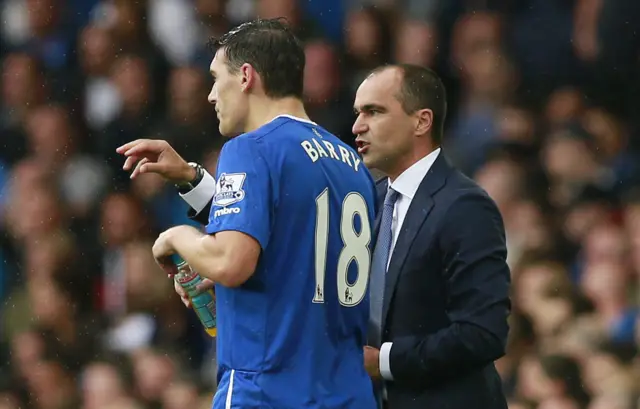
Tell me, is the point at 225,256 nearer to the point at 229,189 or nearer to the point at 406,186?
the point at 229,189

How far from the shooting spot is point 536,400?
6387 mm

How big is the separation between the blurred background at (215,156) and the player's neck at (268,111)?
2549 millimetres

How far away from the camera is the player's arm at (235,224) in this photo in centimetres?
388

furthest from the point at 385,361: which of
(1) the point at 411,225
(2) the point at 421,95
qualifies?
(2) the point at 421,95

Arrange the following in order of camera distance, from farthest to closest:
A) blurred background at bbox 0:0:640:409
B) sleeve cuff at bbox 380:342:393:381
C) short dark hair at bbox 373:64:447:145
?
blurred background at bbox 0:0:640:409 → short dark hair at bbox 373:64:447:145 → sleeve cuff at bbox 380:342:393:381

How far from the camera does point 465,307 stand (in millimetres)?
4617

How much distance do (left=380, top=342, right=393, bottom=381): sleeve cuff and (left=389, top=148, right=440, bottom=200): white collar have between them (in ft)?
1.72

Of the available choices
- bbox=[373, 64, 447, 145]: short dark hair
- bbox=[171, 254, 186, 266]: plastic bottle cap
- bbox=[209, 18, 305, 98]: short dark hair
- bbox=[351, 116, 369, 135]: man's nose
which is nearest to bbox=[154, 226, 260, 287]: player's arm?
bbox=[171, 254, 186, 266]: plastic bottle cap

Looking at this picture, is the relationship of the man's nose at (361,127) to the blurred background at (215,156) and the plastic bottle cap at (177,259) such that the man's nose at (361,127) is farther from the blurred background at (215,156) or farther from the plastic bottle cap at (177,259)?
the blurred background at (215,156)

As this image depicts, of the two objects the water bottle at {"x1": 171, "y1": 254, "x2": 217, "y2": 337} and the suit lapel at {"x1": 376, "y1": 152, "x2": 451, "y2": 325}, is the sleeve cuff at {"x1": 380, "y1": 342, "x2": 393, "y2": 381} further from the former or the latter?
the water bottle at {"x1": 171, "y1": 254, "x2": 217, "y2": 337}

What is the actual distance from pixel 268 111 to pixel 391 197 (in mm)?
889

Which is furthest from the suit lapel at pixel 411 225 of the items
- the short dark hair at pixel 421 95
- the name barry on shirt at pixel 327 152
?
the name barry on shirt at pixel 327 152

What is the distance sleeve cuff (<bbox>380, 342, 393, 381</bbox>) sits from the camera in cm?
468

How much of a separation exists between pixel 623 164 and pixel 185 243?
4.29 m
